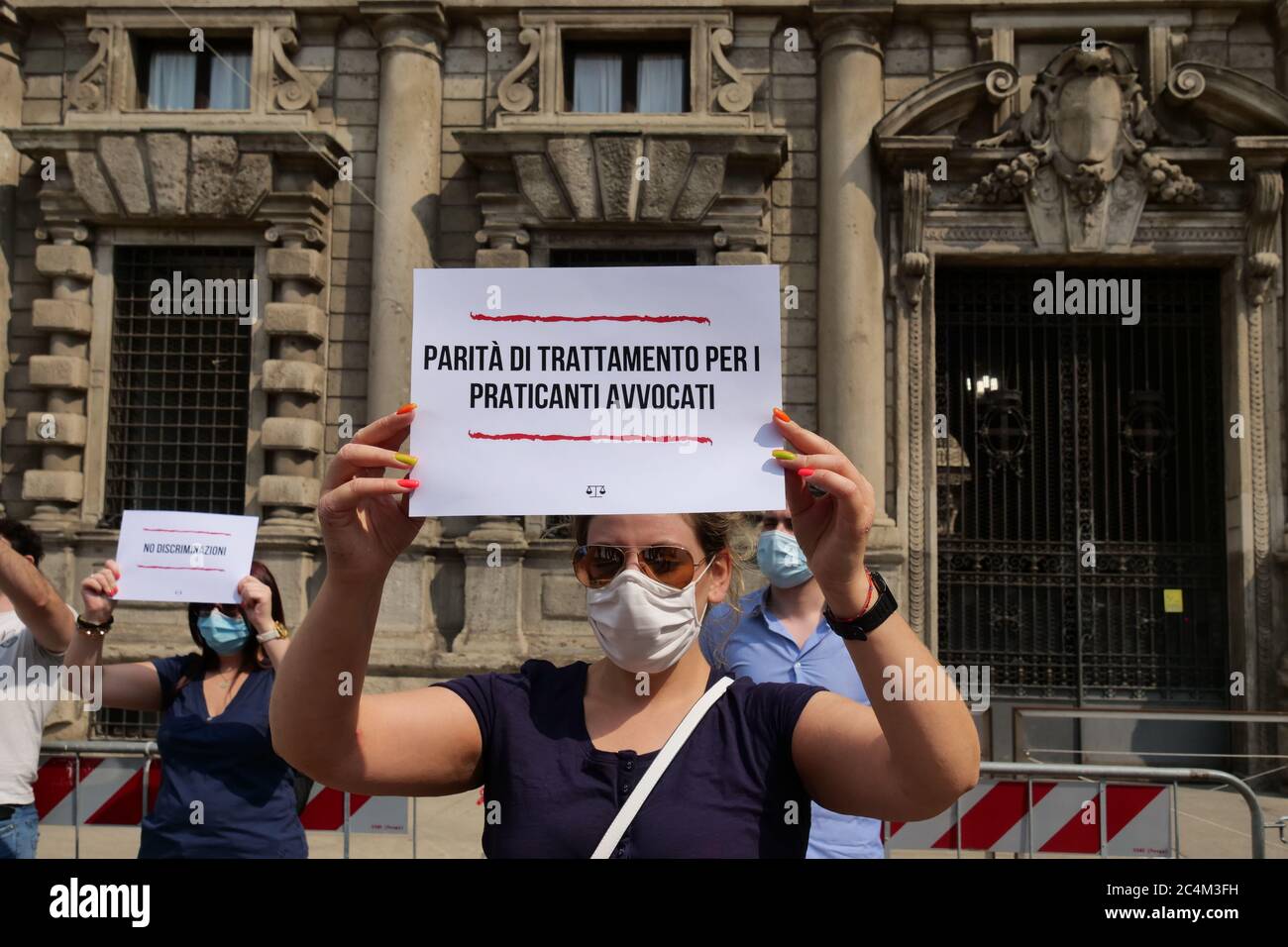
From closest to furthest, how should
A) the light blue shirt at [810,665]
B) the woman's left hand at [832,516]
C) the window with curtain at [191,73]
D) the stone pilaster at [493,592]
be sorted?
the woman's left hand at [832,516] → the light blue shirt at [810,665] → the stone pilaster at [493,592] → the window with curtain at [191,73]

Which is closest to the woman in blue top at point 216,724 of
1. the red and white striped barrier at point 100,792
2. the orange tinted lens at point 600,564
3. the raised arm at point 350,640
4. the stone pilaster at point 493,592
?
the red and white striped barrier at point 100,792

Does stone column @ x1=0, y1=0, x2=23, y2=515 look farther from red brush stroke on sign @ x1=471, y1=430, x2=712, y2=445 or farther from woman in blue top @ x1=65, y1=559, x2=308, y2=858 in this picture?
red brush stroke on sign @ x1=471, y1=430, x2=712, y2=445

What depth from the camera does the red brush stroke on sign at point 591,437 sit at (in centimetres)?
213

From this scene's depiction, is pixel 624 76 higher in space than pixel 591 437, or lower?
higher

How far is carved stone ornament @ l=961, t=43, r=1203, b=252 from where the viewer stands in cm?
1051

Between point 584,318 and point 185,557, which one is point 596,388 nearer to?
point 584,318

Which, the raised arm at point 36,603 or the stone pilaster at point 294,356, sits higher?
the stone pilaster at point 294,356

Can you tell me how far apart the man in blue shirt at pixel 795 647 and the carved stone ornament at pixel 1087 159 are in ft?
24.5

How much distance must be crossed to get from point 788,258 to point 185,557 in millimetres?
7961

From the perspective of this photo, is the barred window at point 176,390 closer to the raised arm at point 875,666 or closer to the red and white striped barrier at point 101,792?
the red and white striped barrier at point 101,792

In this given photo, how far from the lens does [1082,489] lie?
427 inches

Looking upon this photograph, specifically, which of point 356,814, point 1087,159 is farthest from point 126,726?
point 1087,159
